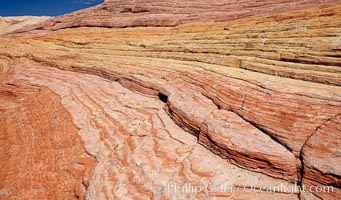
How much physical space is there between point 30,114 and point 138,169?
8282 millimetres

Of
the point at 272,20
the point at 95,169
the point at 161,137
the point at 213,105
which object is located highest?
the point at 272,20

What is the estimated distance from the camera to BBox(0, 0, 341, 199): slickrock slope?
7.28m

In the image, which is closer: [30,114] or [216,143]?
[216,143]

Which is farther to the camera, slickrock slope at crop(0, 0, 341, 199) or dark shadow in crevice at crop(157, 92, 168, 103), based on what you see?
dark shadow in crevice at crop(157, 92, 168, 103)

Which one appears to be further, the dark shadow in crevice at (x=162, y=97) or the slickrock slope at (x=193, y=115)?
the dark shadow in crevice at (x=162, y=97)

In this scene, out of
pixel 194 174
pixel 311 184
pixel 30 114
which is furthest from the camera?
pixel 30 114

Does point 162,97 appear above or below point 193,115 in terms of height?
above

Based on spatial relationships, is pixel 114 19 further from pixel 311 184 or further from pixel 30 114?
pixel 311 184

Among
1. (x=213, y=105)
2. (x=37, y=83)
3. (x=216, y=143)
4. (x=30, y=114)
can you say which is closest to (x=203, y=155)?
(x=216, y=143)

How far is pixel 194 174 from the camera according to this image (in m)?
7.57

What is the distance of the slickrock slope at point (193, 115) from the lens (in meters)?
7.28

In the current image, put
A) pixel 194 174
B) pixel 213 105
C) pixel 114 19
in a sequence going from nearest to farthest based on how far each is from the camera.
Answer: pixel 194 174
pixel 213 105
pixel 114 19

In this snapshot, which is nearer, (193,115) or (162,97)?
(193,115)

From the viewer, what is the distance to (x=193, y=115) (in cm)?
966
